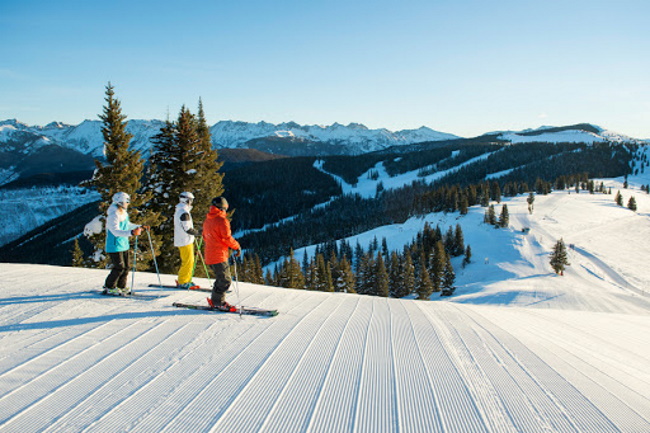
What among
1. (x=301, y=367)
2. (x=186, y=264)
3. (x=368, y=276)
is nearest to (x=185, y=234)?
(x=186, y=264)

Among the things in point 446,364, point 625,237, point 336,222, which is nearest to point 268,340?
point 446,364

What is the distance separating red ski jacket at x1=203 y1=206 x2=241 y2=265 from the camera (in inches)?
267

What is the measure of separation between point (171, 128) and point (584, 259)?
243 ft

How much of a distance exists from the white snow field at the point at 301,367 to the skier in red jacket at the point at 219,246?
0.47m

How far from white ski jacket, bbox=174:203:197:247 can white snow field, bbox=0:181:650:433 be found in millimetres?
1404

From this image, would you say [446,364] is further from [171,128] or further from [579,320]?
[171,128]

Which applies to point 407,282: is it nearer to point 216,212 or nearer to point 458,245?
point 458,245

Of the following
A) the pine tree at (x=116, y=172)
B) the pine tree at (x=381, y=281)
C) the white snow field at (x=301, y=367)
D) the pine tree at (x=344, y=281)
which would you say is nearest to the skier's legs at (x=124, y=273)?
the white snow field at (x=301, y=367)

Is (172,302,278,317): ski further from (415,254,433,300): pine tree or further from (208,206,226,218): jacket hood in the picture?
(415,254,433,300): pine tree

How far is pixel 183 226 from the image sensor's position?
8453 millimetres

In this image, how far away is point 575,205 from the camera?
9188 cm

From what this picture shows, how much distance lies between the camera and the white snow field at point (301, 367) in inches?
134

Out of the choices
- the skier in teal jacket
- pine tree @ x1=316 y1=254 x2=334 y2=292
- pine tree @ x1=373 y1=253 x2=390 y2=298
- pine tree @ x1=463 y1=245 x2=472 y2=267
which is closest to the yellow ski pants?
the skier in teal jacket

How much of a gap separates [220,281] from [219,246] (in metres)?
0.75
